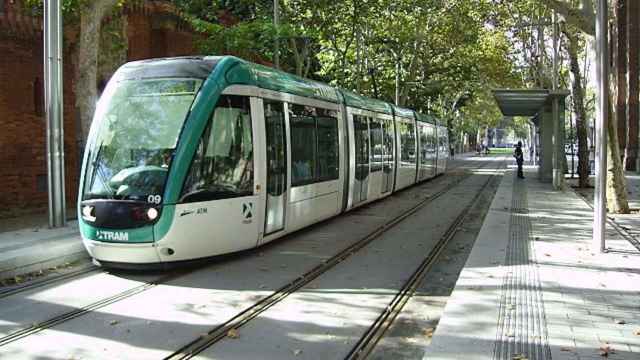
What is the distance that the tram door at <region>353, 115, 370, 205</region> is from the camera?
16.2m

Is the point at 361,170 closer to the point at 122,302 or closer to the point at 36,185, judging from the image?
the point at 36,185

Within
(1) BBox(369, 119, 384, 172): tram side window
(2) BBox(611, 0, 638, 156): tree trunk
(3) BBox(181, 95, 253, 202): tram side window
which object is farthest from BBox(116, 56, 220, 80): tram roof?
(2) BBox(611, 0, 638, 156): tree trunk

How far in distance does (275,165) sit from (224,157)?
148cm

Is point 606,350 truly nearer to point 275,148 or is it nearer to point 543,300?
point 543,300

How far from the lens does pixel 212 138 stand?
917cm

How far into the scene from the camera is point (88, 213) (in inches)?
354

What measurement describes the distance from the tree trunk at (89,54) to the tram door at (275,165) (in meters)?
5.29

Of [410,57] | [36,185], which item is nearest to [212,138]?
[36,185]

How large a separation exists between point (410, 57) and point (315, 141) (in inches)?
1101

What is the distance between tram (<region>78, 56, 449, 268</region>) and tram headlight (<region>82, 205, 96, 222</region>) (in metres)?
0.01

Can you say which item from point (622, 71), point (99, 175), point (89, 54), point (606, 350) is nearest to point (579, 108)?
point (89, 54)

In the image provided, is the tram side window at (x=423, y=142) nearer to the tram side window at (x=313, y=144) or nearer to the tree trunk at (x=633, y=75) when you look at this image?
the tram side window at (x=313, y=144)

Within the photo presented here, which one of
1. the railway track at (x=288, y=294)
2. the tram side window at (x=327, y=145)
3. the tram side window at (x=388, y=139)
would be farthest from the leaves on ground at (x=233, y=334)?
the tram side window at (x=388, y=139)

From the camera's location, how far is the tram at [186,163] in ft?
28.8
